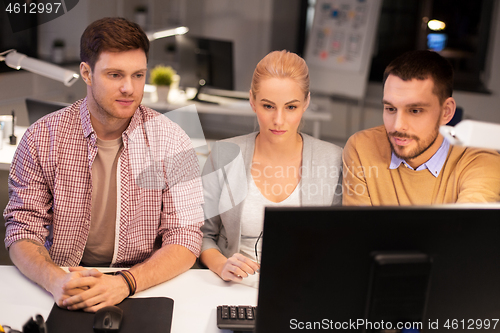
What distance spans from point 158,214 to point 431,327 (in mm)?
1007

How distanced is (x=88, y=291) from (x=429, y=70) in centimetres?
119

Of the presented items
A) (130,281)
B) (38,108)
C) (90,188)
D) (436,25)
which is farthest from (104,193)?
(436,25)

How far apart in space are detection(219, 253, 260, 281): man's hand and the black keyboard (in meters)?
0.16

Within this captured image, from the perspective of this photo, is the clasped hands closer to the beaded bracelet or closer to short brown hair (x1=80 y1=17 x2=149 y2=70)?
the beaded bracelet

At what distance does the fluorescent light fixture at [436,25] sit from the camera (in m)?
4.80

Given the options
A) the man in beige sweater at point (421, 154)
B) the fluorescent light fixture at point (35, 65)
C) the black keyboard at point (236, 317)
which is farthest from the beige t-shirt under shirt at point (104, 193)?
the man in beige sweater at point (421, 154)

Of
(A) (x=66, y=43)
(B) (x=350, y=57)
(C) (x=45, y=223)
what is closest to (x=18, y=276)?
(C) (x=45, y=223)

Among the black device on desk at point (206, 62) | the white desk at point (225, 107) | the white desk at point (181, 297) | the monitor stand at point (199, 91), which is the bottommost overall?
the white desk at point (181, 297)

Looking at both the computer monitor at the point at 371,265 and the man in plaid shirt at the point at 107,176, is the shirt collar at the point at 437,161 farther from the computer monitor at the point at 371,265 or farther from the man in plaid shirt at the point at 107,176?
the man in plaid shirt at the point at 107,176

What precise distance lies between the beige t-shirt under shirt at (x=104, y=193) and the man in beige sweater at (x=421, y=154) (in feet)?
2.79

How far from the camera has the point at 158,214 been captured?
1578mm

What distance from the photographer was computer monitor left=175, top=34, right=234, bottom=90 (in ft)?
11.5

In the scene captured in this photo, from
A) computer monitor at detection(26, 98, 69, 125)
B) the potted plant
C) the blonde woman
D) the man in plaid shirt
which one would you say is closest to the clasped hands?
the man in plaid shirt

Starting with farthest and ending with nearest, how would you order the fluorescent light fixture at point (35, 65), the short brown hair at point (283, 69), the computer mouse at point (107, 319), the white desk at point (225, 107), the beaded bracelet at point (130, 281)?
1. the white desk at point (225, 107)
2. the fluorescent light fixture at point (35, 65)
3. the short brown hair at point (283, 69)
4. the beaded bracelet at point (130, 281)
5. the computer mouse at point (107, 319)
